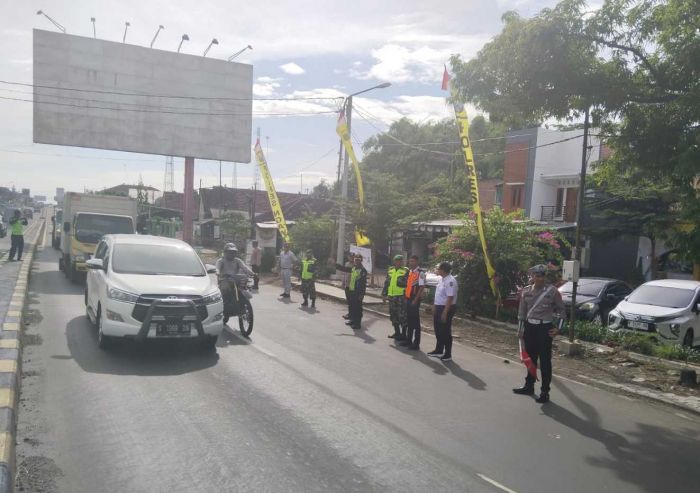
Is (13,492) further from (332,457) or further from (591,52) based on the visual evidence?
(591,52)

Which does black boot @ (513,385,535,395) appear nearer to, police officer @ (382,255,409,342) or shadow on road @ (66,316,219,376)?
police officer @ (382,255,409,342)

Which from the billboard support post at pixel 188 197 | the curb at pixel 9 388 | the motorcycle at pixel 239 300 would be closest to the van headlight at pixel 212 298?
the motorcycle at pixel 239 300

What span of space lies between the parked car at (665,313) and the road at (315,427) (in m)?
4.51

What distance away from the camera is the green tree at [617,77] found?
7.63 meters

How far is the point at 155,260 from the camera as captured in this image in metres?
9.67

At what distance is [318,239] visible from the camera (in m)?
27.8

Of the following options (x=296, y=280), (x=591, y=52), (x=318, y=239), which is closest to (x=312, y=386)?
(x=591, y=52)

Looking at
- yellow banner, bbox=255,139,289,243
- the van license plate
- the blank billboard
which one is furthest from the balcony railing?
the van license plate

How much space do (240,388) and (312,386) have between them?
0.91 m

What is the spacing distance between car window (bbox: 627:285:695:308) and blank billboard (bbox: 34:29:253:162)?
2435 cm

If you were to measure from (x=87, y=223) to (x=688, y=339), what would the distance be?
53.5ft

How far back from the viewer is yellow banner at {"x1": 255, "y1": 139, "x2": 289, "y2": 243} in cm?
2575

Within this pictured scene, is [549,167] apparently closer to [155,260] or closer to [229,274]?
[229,274]

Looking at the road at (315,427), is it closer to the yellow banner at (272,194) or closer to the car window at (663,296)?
the car window at (663,296)
